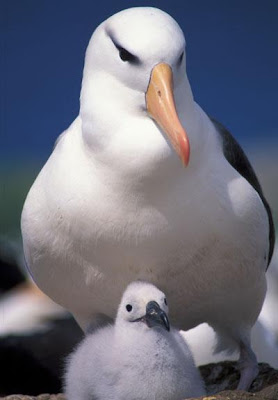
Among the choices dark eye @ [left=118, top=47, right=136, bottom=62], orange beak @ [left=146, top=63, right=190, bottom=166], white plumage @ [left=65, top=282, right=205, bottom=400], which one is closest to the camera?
white plumage @ [left=65, top=282, right=205, bottom=400]

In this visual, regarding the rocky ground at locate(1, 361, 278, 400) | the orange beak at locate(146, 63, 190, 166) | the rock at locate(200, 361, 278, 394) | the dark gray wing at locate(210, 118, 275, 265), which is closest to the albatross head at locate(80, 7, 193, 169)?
the orange beak at locate(146, 63, 190, 166)

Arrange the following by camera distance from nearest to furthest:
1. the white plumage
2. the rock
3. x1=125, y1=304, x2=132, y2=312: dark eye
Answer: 1. the white plumage
2. x1=125, y1=304, x2=132, y2=312: dark eye
3. the rock

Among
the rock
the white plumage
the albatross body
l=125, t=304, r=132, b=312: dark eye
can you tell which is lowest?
the rock

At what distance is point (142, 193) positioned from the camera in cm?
549

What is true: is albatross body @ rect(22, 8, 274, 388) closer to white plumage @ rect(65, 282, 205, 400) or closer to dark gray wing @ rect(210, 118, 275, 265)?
dark gray wing @ rect(210, 118, 275, 265)

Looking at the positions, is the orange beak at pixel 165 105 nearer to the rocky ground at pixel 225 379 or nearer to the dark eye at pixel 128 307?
the dark eye at pixel 128 307

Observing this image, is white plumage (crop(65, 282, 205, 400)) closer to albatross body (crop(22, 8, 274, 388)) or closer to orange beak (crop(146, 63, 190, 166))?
albatross body (crop(22, 8, 274, 388))

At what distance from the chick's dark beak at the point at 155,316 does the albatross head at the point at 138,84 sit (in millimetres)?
527

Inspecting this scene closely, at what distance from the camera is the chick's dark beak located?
5.15m

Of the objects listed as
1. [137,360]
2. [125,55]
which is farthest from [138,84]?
[137,360]

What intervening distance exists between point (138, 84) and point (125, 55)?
13 cm

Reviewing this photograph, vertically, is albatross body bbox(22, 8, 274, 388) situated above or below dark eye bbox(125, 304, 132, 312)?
above

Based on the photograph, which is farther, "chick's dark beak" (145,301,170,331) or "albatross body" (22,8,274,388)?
"albatross body" (22,8,274,388)

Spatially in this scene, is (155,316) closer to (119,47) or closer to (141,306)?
(141,306)
